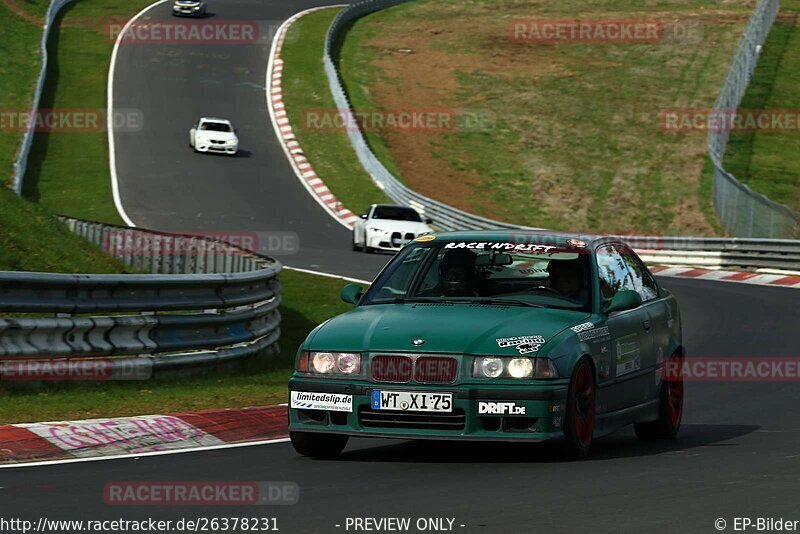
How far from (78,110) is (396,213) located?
1975cm

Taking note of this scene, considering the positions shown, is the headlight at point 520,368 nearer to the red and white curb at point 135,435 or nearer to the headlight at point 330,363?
the headlight at point 330,363

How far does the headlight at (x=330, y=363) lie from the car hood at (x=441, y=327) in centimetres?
4

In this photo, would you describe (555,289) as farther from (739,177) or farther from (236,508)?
(739,177)

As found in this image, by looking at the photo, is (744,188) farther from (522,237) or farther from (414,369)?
(414,369)

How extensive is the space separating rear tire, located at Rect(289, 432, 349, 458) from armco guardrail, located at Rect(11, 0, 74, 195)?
23659 mm

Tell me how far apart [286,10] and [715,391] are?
5814cm

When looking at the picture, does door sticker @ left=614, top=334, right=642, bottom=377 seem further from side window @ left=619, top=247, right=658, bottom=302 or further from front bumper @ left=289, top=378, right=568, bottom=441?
front bumper @ left=289, top=378, right=568, bottom=441

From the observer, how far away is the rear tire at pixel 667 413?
1072 cm

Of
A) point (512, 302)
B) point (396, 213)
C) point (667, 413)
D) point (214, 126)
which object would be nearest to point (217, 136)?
point (214, 126)

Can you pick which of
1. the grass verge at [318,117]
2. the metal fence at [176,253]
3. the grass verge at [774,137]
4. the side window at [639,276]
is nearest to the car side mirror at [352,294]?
the side window at [639,276]

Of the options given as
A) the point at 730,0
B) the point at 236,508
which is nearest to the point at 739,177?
the point at 730,0

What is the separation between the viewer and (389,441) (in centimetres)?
1038

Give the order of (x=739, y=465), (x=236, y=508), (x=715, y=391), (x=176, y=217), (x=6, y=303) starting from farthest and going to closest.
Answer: (x=176, y=217) < (x=715, y=391) < (x=6, y=303) < (x=739, y=465) < (x=236, y=508)

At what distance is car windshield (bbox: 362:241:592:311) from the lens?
32.4ft
